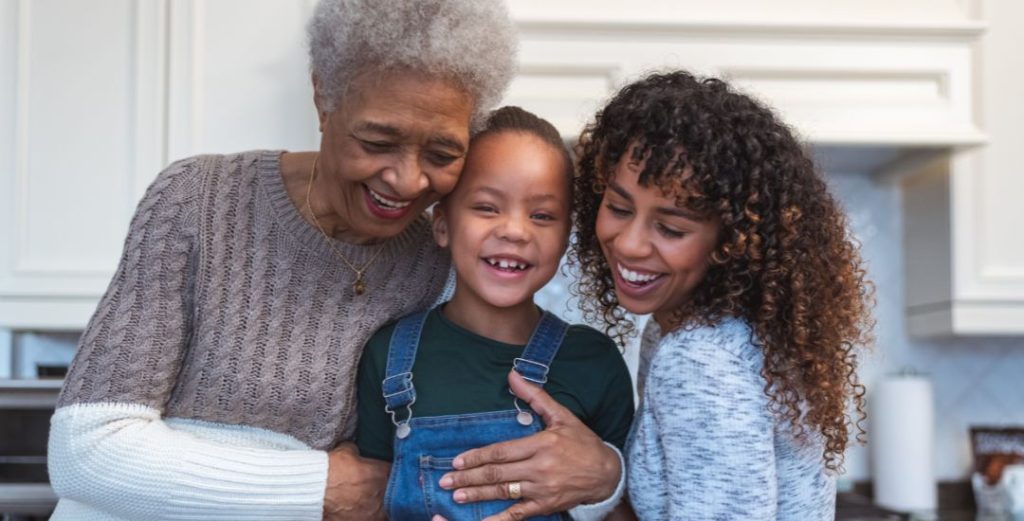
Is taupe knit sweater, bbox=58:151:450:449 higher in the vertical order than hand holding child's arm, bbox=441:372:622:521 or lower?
higher

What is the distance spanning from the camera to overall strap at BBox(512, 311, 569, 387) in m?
1.23

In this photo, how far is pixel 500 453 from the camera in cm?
116

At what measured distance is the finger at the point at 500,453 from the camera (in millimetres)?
1150

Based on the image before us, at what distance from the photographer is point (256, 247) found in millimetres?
1224

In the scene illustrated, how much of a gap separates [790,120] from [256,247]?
3.37ft

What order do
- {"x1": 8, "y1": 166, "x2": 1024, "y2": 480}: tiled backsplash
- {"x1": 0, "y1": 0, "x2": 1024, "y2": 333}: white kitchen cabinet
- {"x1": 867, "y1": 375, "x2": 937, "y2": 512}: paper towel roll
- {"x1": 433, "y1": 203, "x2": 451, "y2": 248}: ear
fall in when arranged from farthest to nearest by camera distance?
{"x1": 8, "y1": 166, "x2": 1024, "y2": 480}: tiled backsplash, {"x1": 867, "y1": 375, "x2": 937, "y2": 512}: paper towel roll, {"x1": 0, "y1": 0, "x2": 1024, "y2": 333}: white kitchen cabinet, {"x1": 433, "y1": 203, "x2": 451, "y2": 248}: ear

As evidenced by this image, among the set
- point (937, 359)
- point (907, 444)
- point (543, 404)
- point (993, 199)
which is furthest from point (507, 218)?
point (937, 359)

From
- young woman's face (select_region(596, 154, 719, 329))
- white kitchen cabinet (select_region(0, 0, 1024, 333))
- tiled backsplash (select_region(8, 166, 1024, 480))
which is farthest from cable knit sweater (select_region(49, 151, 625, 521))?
tiled backsplash (select_region(8, 166, 1024, 480))

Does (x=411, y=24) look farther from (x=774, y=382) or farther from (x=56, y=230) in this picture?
(x=56, y=230)

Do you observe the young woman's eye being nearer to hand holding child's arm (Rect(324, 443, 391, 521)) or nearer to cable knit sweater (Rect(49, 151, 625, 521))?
cable knit sweater (Rect(49, 151, 625, 521))

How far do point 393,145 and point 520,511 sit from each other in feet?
1.40

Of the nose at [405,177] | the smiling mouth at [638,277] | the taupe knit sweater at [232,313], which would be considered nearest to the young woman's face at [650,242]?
the smiling mouth at [638,277]

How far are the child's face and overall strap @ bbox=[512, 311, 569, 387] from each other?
0.05 meters

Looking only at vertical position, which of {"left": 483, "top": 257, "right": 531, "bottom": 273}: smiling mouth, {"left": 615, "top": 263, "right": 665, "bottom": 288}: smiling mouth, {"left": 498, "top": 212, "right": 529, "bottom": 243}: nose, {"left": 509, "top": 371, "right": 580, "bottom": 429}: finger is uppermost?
{"left": 498, "top": 212, "right": 529, "bottom": 243}: nose
